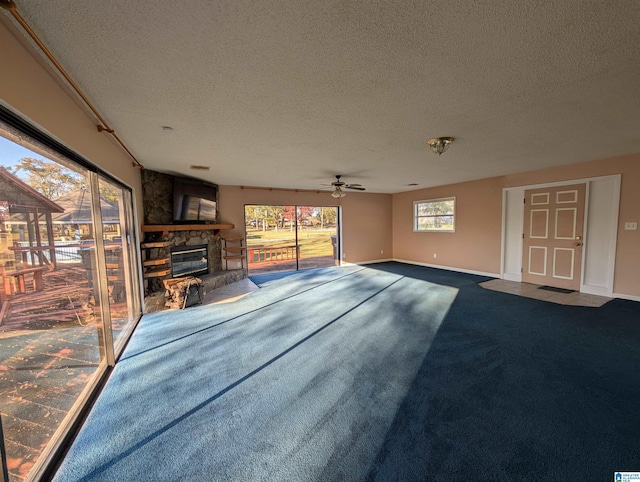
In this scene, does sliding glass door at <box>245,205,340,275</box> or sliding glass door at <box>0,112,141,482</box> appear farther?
sliding glass door at <box>245,205,340,275</box>

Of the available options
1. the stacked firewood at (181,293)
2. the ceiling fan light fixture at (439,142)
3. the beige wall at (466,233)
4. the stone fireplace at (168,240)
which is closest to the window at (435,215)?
the beige wall at (466,233)

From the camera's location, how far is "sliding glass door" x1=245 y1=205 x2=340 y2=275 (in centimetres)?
840

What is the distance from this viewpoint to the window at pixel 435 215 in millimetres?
7008

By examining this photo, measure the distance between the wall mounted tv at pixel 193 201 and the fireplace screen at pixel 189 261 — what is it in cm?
60

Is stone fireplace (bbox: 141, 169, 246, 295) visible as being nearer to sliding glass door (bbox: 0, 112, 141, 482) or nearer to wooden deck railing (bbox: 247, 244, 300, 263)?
sliding glass door (bbox: 0, 112, 141, 482)

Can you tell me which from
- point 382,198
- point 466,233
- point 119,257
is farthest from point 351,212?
point 119,257

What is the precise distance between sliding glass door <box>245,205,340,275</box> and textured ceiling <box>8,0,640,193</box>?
212 inches

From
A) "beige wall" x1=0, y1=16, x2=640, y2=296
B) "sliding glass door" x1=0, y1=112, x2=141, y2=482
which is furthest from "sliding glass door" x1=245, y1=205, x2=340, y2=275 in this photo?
"sliding glass door" x1=0, y1=112, x2=141, y2=482

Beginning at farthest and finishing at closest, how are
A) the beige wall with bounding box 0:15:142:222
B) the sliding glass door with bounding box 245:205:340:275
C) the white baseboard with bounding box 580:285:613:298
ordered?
the sliding glass door with bounding box 245:205:340:275 → the white baseboard with bounding box 580:285:613:298 → the beige wall with bounding box 0:15:142:222

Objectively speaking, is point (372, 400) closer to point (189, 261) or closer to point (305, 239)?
point (189, 261)

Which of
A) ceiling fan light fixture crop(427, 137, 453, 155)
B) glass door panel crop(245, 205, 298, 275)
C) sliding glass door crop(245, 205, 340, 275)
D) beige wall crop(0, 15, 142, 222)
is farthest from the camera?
sliding glass door crop(245, 205, 340, 275)

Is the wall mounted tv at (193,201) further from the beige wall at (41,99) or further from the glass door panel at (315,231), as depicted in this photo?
the glass door panel at (315,231)

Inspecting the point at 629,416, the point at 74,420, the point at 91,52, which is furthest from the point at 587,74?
the point at 74,420

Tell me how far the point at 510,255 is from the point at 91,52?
7.18 meters
